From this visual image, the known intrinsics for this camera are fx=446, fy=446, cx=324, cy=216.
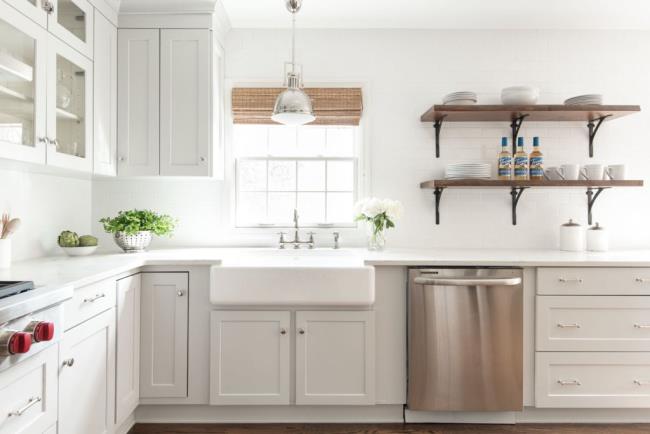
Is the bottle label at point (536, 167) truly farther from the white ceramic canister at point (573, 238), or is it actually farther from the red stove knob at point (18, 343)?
the red stove knob at point (18, 343)

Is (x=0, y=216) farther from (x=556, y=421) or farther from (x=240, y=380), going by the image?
(x=556, y=421)

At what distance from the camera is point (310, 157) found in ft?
10.4

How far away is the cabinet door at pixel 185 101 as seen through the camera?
2.73 m

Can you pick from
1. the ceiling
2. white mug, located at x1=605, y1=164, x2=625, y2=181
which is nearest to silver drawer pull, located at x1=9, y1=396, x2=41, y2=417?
the ceiling

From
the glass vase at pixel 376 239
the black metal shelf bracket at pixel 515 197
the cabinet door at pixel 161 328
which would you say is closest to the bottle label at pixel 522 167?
the black metal shelf bracket at pixel 515 197

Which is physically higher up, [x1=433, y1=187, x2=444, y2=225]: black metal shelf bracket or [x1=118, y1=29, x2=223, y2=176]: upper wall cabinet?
[x1=118, y1=29, x2=223, y2=176]: upper wall cabinet

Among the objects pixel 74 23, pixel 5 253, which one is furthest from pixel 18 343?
pixel 74 23

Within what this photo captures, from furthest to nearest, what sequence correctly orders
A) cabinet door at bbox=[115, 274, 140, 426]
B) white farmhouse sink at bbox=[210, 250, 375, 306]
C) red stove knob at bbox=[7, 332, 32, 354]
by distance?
white farmhouse sink at bbox=[210, 250, 375, 306] → cabinet door at bbox=[115, 274, 140, 426] → red stove knob at bbox=[7, 332, 32, 354]

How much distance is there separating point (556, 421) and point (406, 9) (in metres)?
2.66

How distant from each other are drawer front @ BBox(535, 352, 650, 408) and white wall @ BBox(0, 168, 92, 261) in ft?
9.33

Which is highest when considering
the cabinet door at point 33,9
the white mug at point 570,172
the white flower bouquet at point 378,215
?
the cabinet door at point 33,9

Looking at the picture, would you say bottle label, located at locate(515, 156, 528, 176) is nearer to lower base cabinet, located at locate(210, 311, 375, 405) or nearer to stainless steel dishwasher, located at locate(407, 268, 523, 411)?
stainless steel dishwasher, located at locate(407, 268, 523, 411)

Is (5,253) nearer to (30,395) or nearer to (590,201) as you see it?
(30,395)

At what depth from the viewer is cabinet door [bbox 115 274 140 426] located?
2164mm
